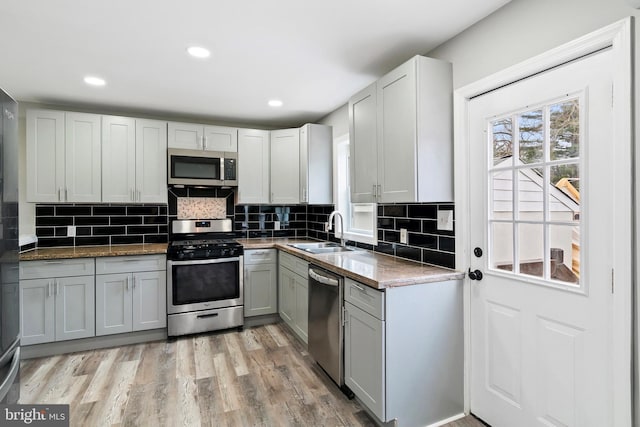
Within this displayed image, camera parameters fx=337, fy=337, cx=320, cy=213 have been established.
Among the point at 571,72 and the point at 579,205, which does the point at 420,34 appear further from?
the point at 579,205

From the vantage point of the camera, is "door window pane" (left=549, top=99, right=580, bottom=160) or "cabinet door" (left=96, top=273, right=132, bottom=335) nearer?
"door window pane" (left=549, top=99, right=580, bottom=160)

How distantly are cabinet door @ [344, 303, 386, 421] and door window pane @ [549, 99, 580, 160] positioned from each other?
3.97 feet

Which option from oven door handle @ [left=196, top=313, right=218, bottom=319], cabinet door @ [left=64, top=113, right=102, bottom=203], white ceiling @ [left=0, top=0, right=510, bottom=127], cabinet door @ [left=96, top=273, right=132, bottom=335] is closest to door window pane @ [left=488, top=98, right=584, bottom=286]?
white ceiling @ [left=0, top=0, right=510, bottom=127]

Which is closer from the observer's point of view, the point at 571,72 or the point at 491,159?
the point at 571,72

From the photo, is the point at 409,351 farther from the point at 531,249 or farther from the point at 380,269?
the point at 531,249

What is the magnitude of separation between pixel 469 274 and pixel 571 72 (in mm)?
1146

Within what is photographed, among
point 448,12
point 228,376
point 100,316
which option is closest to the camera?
point 448,12

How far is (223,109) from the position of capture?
11.8ft

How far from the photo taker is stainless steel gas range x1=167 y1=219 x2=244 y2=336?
328 cm

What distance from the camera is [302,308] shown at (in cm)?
307

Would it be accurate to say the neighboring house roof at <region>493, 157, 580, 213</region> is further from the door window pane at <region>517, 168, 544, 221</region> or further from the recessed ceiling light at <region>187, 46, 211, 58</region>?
the recessed ceiling light at <region>187, 46, 211, 58</region>

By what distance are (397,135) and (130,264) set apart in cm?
269

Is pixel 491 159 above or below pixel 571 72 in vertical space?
below

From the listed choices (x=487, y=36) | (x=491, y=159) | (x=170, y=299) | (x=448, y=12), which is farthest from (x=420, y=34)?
(x=170, y=299)
